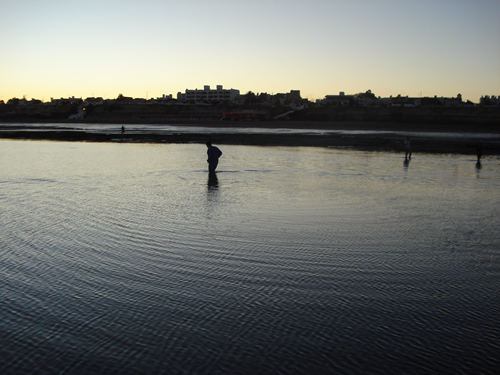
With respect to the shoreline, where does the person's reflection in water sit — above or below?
below

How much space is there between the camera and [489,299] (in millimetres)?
5613

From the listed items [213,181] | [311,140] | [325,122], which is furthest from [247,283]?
[325,122]

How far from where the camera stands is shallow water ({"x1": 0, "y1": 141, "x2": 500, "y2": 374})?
422 centimetres

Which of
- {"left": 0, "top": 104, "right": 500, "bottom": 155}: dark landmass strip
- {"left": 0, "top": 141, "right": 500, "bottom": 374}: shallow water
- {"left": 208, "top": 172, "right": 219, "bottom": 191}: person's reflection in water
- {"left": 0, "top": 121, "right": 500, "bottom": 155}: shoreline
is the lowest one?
{"left": 0, "top": 141, "right": 500, "bottom": 374}: shallow water

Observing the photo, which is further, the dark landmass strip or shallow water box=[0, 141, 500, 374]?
the dark landmass strip

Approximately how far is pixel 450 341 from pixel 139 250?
16.2 ft

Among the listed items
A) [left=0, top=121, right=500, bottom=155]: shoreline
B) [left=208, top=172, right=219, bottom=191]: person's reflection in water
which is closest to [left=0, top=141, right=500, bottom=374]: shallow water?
[left=208, top=172, right=219, bottom=191]: person's reflection in water

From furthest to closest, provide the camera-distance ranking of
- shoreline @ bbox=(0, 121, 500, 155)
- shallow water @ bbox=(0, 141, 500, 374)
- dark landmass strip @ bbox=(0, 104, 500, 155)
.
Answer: dark landmass strip @ bbox=(0, 104, 500, 155) → shoreline @ bbox=(0, 121, 500, 155) → shallow water @ bbox=(0, 141, 500, 374)

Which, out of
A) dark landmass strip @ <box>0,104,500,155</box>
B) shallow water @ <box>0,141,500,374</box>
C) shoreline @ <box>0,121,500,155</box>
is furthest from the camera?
dark landmass strip @ <box>0,104,500,155</box>

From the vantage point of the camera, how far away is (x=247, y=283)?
5988 millimetres

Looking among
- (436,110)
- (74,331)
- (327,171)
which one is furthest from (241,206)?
(436,110)

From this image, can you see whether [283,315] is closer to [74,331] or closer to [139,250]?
[74,331]

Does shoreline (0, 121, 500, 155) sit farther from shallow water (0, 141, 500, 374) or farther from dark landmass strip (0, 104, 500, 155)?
shallow water (0, 141, 500, 374)

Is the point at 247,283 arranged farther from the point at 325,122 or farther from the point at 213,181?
the point at 325,122
